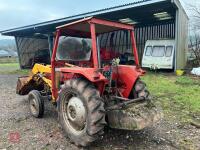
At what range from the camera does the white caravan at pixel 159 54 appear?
46.5ft

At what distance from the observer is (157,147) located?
4031mm

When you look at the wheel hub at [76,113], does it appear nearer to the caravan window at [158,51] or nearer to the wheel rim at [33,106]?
the wheel rim at [33,106]

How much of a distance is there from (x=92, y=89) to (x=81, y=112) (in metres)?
0.47

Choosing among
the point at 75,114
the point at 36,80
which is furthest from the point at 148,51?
the point at 75,114

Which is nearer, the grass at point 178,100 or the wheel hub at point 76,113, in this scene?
the wheel hub at point 76,113

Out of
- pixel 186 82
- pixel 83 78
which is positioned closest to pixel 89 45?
pixel 83 78

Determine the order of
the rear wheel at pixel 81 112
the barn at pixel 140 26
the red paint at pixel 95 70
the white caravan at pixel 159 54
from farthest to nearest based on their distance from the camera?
the white caravan at pixel 159 54
the barn at pixel 140 26
the red paint at pixel 95 70
the rear wheel at pixel 81 112

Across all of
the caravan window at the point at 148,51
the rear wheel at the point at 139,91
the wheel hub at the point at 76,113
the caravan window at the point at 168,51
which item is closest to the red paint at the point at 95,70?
the rear wheel at the point at 139,91

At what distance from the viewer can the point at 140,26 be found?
1888cm

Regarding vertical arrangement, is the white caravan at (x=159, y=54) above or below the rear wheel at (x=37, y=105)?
above

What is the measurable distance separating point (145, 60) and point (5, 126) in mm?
10930

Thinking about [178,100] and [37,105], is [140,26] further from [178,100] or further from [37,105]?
[37,105]

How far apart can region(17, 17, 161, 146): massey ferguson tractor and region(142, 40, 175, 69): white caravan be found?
9658mm

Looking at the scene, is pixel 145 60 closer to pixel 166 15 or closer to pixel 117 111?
pixel 166 15
